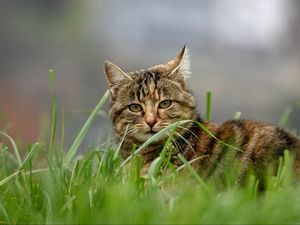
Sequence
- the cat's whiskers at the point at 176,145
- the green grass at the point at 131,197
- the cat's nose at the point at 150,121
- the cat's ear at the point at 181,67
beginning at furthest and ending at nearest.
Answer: the cat's ear at the point at 181,67 < the cat's nose at the point at 150,121 < the cat's whiskers at the point at 176,145 < the green grass at the point at 131,197

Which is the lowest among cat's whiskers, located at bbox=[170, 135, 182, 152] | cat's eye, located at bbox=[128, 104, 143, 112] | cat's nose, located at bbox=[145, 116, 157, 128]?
cat's whiskers, located at bbox=[170, 135, 182, 152]

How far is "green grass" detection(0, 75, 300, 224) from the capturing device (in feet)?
9.14

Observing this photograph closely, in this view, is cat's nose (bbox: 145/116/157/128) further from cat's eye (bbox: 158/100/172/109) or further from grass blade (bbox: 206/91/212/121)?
grass blade (bbox: 206/91/212/121)

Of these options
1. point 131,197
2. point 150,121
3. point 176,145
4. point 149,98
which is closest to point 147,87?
point 149,98

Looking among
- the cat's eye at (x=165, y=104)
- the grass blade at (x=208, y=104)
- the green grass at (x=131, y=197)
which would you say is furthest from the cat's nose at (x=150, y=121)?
the green grass at (x=131, y=197)

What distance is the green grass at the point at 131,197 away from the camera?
9.14 feet

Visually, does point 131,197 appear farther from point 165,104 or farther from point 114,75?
point 114,75

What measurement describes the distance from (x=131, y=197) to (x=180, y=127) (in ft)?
4.98

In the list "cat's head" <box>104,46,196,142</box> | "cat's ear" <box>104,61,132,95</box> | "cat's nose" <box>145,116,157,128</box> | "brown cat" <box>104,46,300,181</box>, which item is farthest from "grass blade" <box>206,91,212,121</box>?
"cat's ear" <box>104,61,132,95</box>

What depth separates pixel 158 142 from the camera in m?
4.66

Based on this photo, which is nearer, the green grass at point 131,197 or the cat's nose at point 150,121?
the green grass at point 131,197

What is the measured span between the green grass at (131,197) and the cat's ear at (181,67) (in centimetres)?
97

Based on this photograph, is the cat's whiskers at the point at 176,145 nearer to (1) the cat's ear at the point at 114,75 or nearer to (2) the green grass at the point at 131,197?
(2) the green grass at the point at 131,197

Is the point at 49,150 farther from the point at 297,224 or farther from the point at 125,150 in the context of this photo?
the point at 297,224
